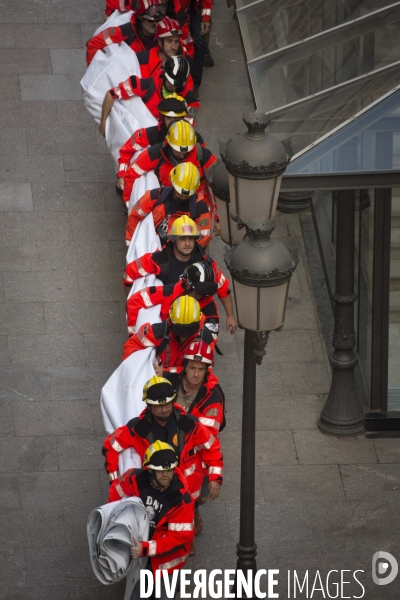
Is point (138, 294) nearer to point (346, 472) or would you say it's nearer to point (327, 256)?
point (346, 472)

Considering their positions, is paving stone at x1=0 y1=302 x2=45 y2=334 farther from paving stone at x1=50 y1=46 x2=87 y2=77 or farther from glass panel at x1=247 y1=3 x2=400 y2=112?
paving stone at x1=50 y1=46 x2=87 y2=77

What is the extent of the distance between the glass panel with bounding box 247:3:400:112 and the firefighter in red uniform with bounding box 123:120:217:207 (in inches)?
35.5

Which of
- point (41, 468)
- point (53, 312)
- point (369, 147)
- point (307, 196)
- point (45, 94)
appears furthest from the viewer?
point (45, 94)

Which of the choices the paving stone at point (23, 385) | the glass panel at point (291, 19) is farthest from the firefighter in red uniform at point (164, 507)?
the glass panel at point (291, 19)

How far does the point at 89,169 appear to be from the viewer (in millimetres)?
16672

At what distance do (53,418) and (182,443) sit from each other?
8.49ft

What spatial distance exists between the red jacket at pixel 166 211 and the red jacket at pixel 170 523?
3.55 metres

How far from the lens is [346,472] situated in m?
12.4

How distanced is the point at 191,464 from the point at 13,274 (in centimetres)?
488

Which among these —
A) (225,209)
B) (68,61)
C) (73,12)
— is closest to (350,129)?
(225,209)

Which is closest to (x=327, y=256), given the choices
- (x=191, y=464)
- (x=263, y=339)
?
(x=191, y=464)

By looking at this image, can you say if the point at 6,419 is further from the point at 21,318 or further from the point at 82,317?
the point at 82,317

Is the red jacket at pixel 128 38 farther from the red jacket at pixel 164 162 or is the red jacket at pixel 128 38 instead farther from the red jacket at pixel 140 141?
the red jacket at pixel 164 162

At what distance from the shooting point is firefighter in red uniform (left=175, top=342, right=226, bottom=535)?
10.8m
